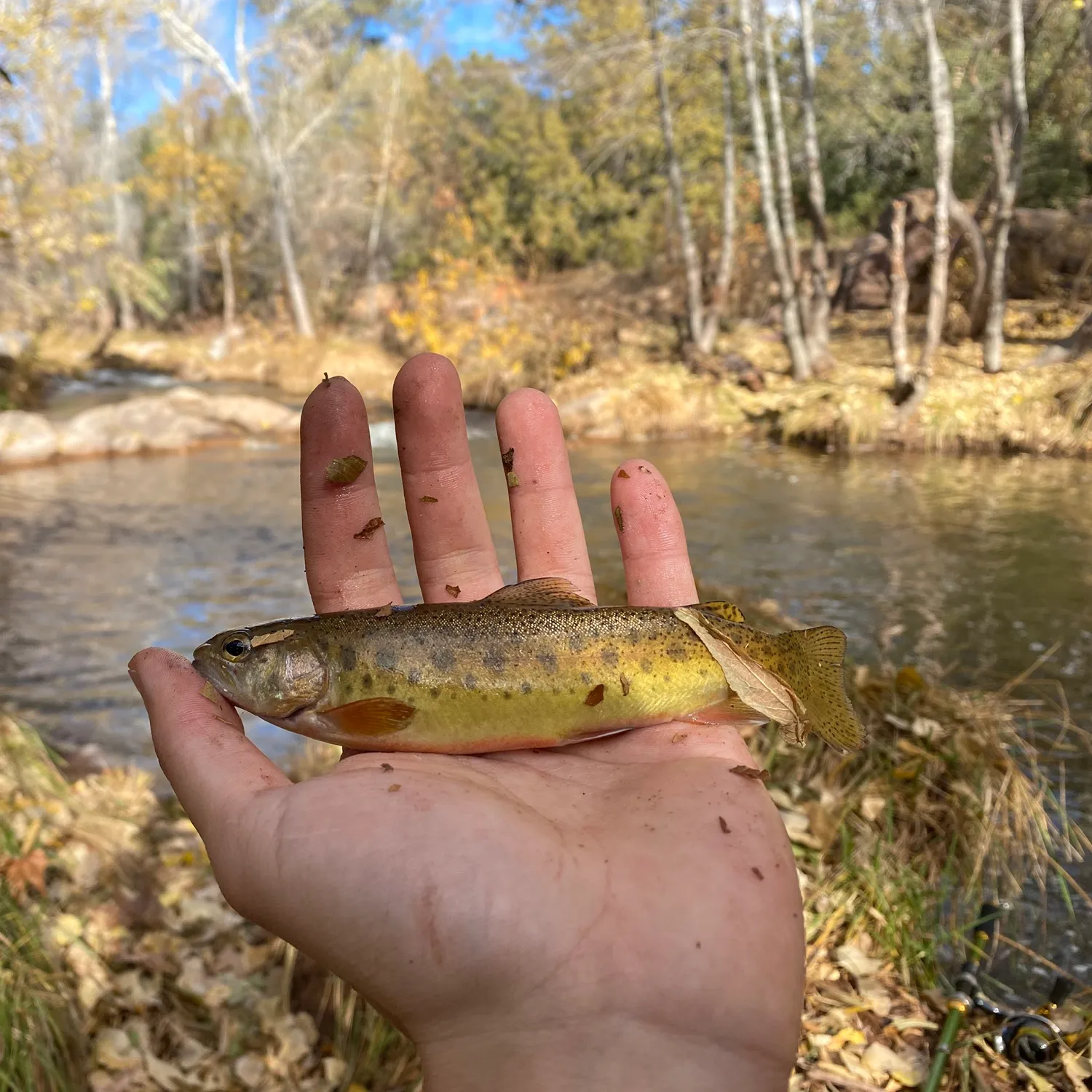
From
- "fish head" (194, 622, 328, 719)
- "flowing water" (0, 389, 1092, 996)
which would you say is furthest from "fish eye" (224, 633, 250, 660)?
"flowing water" (0, 389, 1092, 996)

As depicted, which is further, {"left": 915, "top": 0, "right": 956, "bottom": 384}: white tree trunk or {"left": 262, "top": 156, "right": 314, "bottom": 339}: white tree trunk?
{"left": 262, "top": 156, "right": 314, "bottom": 339}: white tree trunk

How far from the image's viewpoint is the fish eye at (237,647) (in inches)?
132

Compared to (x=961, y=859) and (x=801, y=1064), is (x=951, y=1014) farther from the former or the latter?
(x=961, y=859)

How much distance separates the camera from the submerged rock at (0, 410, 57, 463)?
20.3 meters

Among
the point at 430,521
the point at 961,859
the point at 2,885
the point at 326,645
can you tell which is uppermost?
the point at 430,521

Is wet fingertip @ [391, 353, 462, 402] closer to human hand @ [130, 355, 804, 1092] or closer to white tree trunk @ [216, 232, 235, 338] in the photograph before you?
human hand @ [130, 355, 804, 1092]

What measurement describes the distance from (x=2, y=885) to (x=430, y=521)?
277cm

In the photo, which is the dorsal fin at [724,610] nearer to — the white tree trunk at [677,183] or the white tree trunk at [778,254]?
the white tree trunk at [778,254]

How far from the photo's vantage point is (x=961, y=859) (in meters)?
5.12

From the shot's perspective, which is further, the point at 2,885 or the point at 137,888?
the point at 137,888

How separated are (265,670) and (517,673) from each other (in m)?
0.99

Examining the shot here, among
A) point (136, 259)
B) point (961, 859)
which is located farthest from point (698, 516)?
point (136, 259)

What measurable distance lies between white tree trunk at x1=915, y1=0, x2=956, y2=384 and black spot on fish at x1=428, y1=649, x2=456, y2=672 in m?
19.3

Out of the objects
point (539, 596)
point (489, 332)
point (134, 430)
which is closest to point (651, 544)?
point (539, 596)
